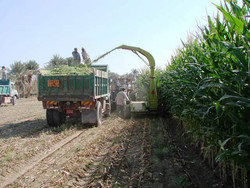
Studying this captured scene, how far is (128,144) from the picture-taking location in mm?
6574

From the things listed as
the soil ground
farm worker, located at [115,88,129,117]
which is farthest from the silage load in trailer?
farm worker, located at [115,88,129,117]

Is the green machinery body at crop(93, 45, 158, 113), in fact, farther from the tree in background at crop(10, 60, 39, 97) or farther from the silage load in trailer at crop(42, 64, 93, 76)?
the tree in background at crop(10, 60, 39, 97)

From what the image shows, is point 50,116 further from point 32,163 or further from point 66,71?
point 32,163

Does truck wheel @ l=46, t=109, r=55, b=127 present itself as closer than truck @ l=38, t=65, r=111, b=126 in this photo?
No

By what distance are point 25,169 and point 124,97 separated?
7.31 m

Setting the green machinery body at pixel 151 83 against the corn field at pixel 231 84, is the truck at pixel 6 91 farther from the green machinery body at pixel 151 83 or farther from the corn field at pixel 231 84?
the corn field at pixel 231 84

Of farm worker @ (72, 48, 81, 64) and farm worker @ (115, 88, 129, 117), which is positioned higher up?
farm worker @ (72, 48, 81, 64)

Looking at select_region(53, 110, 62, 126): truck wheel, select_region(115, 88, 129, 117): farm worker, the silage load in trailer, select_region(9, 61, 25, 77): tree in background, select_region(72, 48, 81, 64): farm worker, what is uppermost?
select_region(9, 61, 25, 77): tree in background

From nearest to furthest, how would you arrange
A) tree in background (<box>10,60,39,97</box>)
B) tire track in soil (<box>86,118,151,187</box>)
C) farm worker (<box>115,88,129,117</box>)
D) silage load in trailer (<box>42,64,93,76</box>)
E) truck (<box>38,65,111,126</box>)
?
tire track in soil (<box>86,118,151,187</box>) < truck (<box>38,65,111,126</box>) < silage load in trailer (<box>42,64,93,76</box>) < farm worker (<box>115,88,129,117</box>) < tree in background (<box>10,60,39,97</box>)

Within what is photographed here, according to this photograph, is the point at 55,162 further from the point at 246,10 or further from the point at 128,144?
the point at 246,10

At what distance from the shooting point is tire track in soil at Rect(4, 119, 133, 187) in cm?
421

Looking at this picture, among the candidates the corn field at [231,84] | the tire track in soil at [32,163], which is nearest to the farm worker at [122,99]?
the tire track in soil at [32,163]

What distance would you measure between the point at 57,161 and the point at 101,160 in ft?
3.05

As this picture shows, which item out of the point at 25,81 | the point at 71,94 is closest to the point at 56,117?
the point at 71,94
